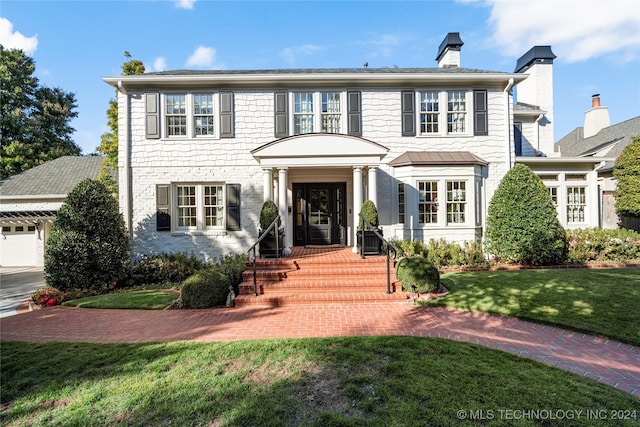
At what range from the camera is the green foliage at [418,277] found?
6355 millimetres

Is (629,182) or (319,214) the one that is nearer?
(319,214)

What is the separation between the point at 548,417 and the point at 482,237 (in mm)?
8153

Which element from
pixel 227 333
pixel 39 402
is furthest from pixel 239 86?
pixel 39 402

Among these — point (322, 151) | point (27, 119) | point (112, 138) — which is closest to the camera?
point (322, 151)

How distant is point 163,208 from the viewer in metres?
9.75

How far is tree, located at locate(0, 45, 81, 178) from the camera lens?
19300mm

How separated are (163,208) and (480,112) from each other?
11523 mm

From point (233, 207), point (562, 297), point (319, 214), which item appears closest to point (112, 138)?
point (233, 207)

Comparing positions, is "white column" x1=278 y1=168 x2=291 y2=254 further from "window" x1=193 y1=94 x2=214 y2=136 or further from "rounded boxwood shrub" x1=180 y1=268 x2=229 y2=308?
"window" x1=193 y1=94 x2=214 y2=136

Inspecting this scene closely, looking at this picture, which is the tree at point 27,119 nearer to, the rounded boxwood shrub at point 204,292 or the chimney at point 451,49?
the rounded boxwood shrub at point 204,292

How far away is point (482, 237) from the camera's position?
32.3 feet

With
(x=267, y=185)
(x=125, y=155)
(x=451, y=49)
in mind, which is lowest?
(x=267, y=185)

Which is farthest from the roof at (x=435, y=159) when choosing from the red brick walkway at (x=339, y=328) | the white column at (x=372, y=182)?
the red brick walkway at (x=339, y=328)

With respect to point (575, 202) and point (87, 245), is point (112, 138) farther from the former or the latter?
point (575, 202)
